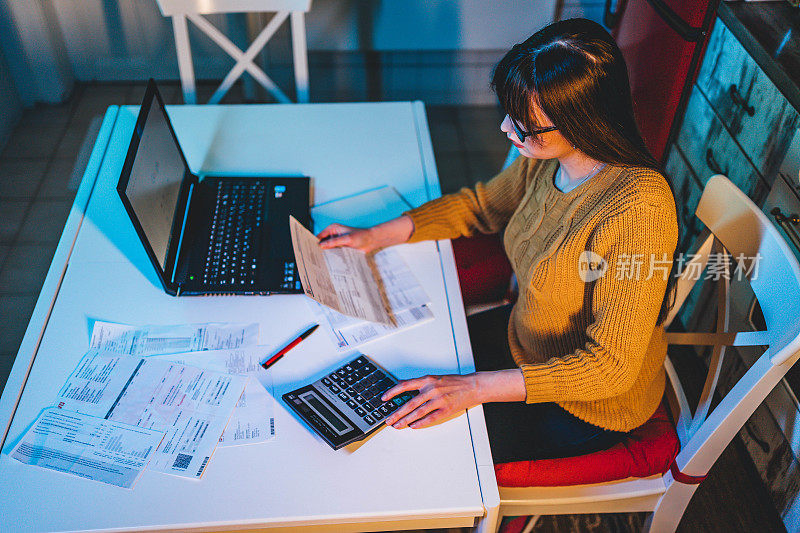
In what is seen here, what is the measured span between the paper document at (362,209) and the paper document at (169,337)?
0.34 m

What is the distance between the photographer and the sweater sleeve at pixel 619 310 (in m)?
1.11

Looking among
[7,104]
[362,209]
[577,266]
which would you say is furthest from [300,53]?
[7,104]

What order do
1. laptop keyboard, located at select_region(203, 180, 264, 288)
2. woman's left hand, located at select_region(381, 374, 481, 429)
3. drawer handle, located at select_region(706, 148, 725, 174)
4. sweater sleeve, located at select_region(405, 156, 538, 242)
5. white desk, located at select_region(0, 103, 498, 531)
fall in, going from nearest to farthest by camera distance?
white desk, located at select_region(0, 103, 498, 531) → woman's left hand, located at select_region(381, 374, 481, 429) → laptop keyboard, located at select_region(203, 180, 264, 288) → sweater sleeve, located at select_region(405, 156, 538, 242) → drawer handle, located at select_region(706, 148, 725, 174)

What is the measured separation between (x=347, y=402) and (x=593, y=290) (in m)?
0.48

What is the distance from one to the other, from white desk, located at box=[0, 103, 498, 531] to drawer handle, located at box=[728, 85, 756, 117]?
859 millimetres

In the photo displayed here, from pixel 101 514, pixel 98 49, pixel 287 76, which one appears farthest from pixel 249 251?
pixel 98 49

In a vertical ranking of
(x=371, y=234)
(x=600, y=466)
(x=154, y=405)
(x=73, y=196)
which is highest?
(x=371, y=234)

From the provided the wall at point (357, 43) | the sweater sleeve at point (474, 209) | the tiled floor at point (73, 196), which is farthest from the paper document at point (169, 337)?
the wall at point (357, 43)

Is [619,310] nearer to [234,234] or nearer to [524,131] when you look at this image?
[524,131]

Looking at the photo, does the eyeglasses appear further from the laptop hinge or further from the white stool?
the white stool

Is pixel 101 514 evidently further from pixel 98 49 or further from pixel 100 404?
pixel 98 49

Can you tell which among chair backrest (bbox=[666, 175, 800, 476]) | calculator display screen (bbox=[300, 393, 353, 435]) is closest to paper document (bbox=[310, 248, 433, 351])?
calculator display screen (bbox=[300, 393, 353, 435])

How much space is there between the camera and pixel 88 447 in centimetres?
104

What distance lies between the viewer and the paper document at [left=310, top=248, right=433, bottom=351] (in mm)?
1248
